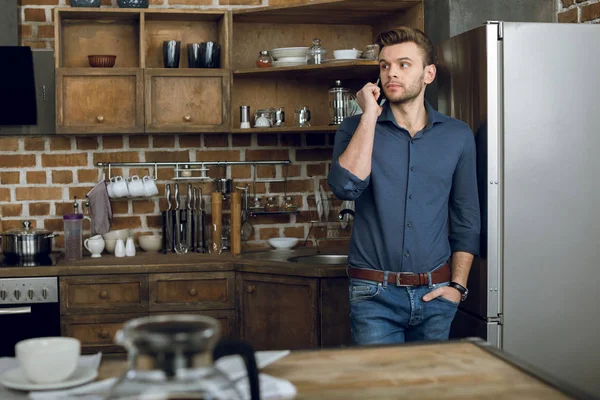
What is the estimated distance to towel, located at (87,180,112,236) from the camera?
400cm

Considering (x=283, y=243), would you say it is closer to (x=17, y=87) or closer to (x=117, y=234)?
(x=117, y=234)

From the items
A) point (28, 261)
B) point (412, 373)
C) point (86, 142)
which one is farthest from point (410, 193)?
point (86, 142)

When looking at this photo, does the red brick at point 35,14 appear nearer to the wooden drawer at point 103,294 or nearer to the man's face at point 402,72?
the wooden drawer at point 103,294

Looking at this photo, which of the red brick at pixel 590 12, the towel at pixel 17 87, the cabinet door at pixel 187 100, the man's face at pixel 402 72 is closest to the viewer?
the man's face at pixel 402 72

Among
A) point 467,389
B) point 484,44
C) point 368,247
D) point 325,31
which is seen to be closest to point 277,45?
point 325,31

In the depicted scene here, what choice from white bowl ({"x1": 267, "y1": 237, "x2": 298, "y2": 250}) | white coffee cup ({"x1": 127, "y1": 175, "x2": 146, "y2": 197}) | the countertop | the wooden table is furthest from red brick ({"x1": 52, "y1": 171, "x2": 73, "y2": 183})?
the wooden table

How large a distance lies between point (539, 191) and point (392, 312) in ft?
2.55

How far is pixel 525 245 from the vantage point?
2.87 m

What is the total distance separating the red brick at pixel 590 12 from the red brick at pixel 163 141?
2130 millimetres

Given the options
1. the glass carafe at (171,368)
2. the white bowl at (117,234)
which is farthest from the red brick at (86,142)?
the glass carafe at (171,368)

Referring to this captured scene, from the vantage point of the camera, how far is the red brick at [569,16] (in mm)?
3500

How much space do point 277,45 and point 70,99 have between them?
1.14 metres

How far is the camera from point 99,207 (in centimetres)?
401

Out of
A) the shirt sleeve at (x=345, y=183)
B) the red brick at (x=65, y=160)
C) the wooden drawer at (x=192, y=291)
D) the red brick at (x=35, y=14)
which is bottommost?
the wooden drawer at (x=192, y=291)
